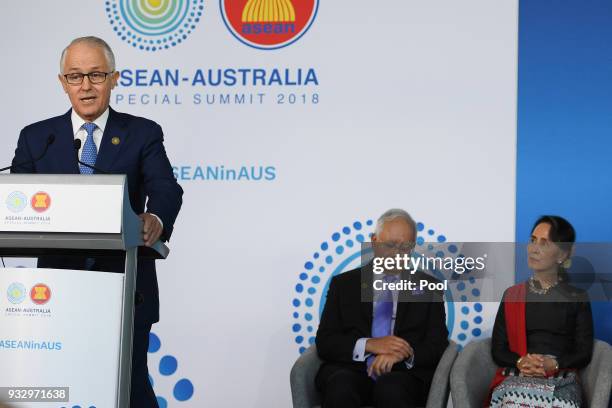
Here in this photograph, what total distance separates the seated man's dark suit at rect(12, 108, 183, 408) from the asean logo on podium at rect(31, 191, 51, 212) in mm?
459

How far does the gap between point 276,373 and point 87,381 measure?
2.52 m

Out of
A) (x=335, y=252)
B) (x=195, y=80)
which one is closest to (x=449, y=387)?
(x=335, y=252)

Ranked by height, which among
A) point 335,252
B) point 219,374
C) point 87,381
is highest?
point 335,252

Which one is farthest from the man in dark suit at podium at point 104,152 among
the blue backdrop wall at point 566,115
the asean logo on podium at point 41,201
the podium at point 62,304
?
the blue backdrop wall at point 566,115

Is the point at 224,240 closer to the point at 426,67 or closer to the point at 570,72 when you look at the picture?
the point at 426,67

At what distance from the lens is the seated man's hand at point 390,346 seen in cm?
419

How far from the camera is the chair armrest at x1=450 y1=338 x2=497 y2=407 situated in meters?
4.00

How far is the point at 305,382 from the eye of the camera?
4203mm

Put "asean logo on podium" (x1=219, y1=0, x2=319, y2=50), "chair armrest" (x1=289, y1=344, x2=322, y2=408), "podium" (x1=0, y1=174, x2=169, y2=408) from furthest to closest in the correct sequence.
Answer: "asean logo on podium" (x1=219, y1=0, x2=319, y2=50), "chair armrest" (x1=289, y1=344, x2=322, y2=408), "podium" (x1=0, y1=174, x2=169, y2=408)

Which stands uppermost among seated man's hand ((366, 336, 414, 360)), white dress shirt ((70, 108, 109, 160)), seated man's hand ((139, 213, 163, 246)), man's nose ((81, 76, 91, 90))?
man's nose ((81, 76, 91, 90))

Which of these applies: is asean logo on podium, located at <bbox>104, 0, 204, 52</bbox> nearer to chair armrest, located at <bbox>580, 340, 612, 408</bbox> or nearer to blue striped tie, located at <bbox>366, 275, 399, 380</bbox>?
blue striped tie, located at <bbox>366, 275, 399, 380</bbox>

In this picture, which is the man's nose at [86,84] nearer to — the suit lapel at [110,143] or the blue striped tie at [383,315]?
the suit lapel at [110,143]

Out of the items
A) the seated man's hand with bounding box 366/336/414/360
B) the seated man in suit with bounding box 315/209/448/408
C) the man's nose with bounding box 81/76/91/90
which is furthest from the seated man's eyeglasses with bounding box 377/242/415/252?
the man's nose with bounding box 81/76/91/90

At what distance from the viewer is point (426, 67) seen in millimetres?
5168
